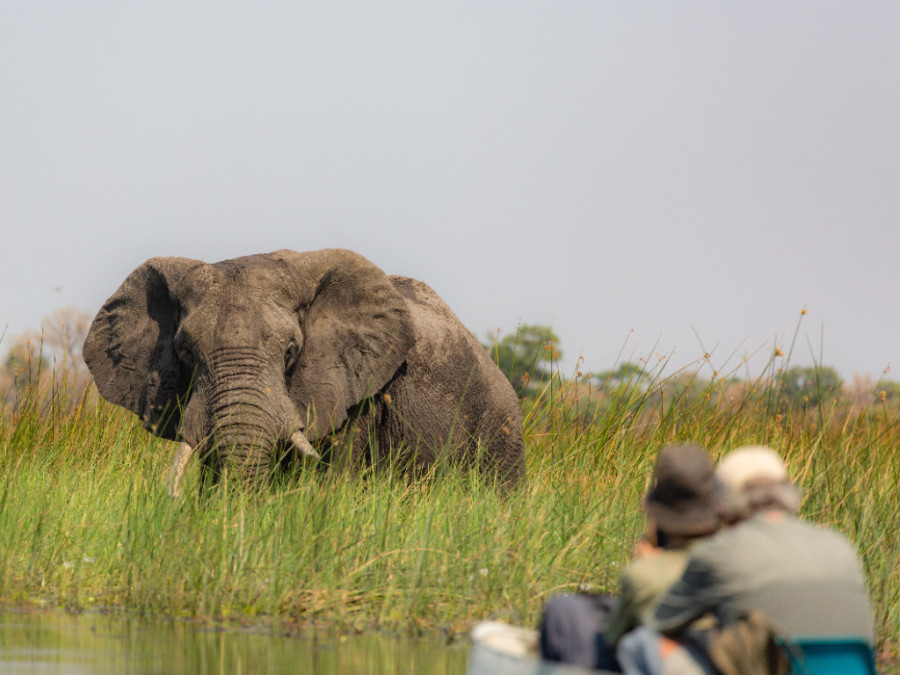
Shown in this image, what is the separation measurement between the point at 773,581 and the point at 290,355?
24.8 feet

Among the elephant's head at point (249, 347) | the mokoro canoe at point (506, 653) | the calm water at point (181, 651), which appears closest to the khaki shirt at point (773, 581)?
the mokoro canoe at point (506, 653)

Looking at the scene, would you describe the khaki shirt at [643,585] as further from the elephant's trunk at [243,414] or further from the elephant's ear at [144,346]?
the elephant's ear at [144,346]

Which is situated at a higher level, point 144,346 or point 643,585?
A: point 144,346

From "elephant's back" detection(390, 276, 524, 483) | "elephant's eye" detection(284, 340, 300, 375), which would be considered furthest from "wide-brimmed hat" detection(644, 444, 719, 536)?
"elephant's back" detection(390, 276, 524, 483)

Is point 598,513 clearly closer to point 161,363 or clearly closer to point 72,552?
point 72,552

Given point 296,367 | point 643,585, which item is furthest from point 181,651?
point 296,367

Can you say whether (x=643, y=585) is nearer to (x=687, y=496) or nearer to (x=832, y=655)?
(x=687, y=496)

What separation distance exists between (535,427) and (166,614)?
704cm

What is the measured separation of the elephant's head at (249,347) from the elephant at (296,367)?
1cm

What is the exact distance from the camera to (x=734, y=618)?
4.46 meters

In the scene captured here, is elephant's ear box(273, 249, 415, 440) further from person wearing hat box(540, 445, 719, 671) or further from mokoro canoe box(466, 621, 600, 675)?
person wearing hat box(540, 445, 719, 671)

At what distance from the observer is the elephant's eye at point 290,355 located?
1153 cm

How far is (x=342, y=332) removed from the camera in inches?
476

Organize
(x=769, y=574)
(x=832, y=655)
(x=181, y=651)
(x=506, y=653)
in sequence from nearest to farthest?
1. (x=769, y=574)
2. (x=832, y=655)
3. (x=506, y=653)
4. (x=181, y=651)
